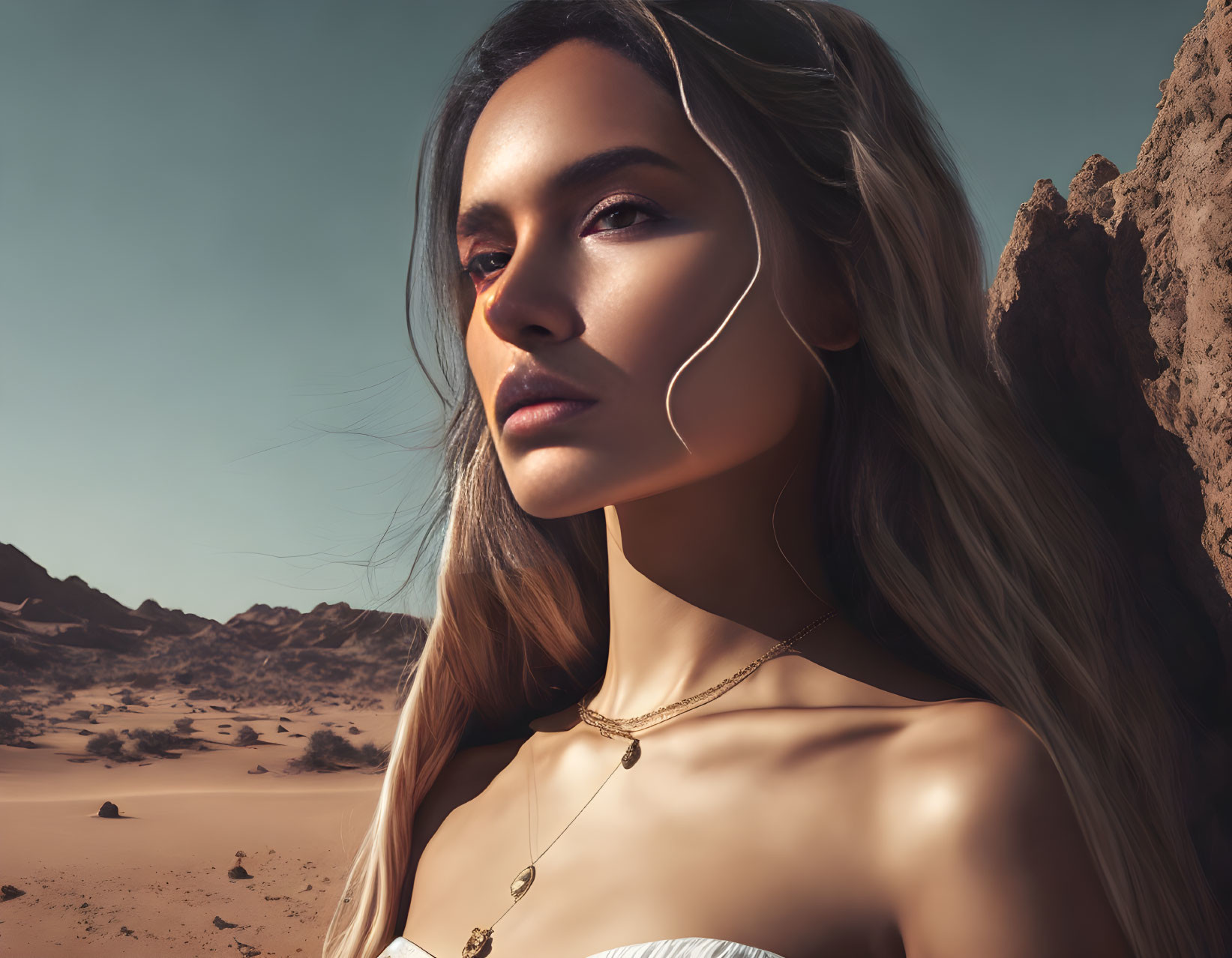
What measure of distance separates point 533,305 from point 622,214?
21 centimetres

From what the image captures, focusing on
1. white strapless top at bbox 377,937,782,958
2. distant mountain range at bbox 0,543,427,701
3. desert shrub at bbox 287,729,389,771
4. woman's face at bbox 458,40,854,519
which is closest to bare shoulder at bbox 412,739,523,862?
white strapless top at bbox 377,937,782,958

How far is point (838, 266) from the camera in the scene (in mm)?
1417

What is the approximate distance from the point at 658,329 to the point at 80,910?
327 centimetres

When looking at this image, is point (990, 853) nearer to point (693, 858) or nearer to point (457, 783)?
point (693, 858)

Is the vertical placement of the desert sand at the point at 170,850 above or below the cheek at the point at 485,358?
below

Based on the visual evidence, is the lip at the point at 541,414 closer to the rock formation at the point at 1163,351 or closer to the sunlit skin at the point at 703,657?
the sunlit skin at the point at 703,657

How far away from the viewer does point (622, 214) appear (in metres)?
1.29

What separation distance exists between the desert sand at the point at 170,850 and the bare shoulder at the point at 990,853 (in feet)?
4.20

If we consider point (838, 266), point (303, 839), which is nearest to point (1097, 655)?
point (838, 266)

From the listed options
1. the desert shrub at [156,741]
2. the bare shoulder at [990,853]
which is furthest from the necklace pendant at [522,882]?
the desert shrub at [156,741]

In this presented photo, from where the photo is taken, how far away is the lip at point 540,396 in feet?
4.03

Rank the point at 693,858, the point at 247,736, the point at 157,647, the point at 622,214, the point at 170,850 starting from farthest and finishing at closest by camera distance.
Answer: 1. the point at 157,647
2. the point at 247,736
3. the point at 170,850
4. the point at 622,214
5. the point at 693,858

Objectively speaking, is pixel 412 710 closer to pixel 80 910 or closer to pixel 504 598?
pixel 504 598

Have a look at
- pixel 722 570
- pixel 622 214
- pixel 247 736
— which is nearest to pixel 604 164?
pixel 622 214
